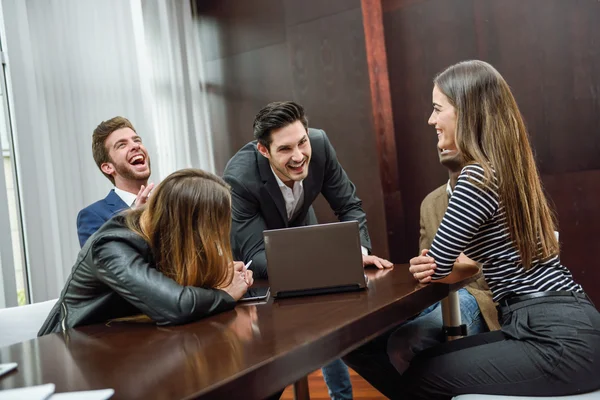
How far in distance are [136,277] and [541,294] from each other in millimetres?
1011

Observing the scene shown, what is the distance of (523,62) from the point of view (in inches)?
140

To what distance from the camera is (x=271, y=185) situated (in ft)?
8.56

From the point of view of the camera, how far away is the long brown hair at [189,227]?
1.55 meters

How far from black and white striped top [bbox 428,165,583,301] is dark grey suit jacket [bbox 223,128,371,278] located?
0.85m

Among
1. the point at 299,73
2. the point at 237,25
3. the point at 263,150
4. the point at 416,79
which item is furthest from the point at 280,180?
the point at 237,25

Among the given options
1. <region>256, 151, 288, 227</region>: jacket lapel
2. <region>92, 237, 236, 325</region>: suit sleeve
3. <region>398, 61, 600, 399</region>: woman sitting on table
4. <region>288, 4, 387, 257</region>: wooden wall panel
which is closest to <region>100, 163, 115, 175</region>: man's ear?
<region>256, 151, 288, 227</region>: jacket lapel

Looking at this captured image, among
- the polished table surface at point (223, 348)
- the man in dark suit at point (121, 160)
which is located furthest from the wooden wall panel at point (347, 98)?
the polished table surface at point (223, 348)

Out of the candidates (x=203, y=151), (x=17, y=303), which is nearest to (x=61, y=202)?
(x=17, y=303)

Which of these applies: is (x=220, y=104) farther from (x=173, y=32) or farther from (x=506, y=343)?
(x=506, y=343)

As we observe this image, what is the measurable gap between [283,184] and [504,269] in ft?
4.10

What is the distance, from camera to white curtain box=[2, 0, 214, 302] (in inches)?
133

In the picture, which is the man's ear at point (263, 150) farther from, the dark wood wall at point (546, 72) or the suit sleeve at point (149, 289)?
the dark wood wall at point (546, 72)

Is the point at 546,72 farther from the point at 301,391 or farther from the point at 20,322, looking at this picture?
the point at 20,322

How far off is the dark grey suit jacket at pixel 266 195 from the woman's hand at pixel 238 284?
568 mm
